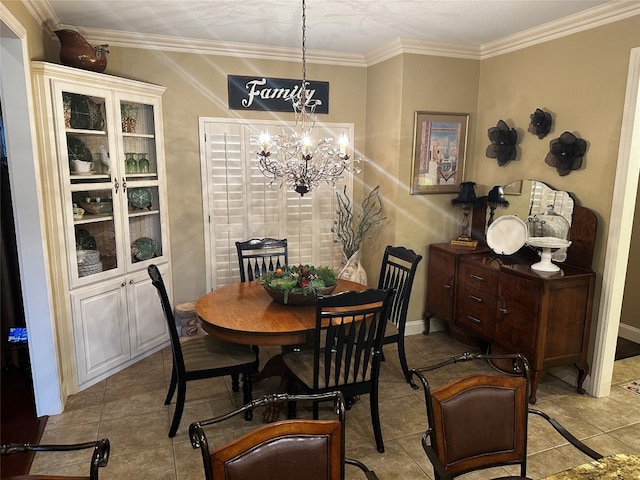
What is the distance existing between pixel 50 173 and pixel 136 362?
65.4 inches

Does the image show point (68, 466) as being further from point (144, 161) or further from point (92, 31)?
point (92, 31)

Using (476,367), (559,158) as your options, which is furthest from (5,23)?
(476,367)

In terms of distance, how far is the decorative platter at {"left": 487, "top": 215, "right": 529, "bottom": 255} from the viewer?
3490mm

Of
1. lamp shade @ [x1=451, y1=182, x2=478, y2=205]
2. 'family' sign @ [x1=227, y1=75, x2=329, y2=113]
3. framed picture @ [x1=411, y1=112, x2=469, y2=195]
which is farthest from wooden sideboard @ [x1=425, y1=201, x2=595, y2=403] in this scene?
'family' sign @ [x1=227, y1=75, x2=329, y2=113]

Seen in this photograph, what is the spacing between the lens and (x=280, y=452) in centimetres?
136

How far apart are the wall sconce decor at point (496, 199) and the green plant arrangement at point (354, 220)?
0.95 meters

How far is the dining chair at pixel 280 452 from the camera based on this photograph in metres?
1.30

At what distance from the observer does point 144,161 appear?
3.72 metres

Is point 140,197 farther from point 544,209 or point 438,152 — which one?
point 544,209

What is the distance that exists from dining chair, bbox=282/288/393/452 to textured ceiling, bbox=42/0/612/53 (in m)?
1.92

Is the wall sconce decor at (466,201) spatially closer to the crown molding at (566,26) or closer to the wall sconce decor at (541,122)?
the wall sconce decor at (541,122)

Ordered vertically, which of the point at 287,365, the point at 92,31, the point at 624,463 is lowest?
the point at 287,365

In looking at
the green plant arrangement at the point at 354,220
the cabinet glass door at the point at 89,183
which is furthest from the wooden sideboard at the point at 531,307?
the cabinet glass door at the point at 89,183

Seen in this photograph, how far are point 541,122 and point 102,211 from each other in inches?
134
